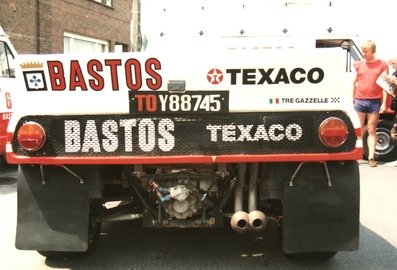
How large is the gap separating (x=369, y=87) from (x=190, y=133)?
555cm

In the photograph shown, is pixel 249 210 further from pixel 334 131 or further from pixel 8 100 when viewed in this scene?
pixel 8 100

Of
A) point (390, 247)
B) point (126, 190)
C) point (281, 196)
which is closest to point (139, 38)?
point (126, 190)

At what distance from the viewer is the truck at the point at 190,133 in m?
3.24

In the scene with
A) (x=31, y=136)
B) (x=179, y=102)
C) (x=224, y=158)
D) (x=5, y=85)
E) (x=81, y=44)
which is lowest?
(x=224, y=158)

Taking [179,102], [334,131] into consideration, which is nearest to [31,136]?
[179,102]

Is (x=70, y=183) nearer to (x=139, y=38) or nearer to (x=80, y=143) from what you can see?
(x=80, y=143)

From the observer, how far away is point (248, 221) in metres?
3.48

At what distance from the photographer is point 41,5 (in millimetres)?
15320

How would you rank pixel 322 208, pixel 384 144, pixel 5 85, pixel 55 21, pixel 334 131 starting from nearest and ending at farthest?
pixel 334 131 < pixel 322 208 < pixel 5 85 < pixel 384 144 < pixel 55 21

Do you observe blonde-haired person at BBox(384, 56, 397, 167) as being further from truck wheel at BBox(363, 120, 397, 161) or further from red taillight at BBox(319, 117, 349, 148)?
red taillight at BBox(319, 117, 349, 148)

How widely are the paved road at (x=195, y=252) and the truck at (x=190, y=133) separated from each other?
0.55 metres

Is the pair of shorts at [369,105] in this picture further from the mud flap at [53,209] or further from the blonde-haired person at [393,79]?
the mud flap at [53,209]

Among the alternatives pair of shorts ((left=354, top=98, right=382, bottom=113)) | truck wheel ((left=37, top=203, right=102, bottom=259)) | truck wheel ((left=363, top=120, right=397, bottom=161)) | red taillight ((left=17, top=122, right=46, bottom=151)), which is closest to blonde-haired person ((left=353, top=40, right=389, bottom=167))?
pair of shorts ((left=354, top=98, right=382, bottom=113))

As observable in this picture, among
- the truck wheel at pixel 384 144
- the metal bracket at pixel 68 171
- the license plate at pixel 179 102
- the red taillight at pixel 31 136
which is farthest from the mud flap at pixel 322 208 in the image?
the truck wheel at pixel 384 144
